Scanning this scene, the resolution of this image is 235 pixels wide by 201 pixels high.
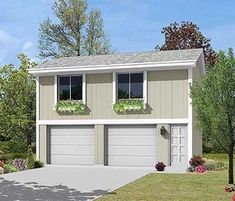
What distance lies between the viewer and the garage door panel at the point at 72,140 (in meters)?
27.4

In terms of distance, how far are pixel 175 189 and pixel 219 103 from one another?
139 inches

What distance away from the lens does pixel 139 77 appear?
1041 inches

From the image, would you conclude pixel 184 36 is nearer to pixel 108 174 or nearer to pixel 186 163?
pixel 186 163

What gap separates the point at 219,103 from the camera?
16.8 metres

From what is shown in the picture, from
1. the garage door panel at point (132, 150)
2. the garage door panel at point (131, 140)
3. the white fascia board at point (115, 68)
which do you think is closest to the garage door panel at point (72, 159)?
the garage door panel at point (132, 150)

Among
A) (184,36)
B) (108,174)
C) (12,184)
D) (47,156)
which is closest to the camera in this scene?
(12,184)

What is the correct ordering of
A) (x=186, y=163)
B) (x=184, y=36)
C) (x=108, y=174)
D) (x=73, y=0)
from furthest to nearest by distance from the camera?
(x=184, y=36) < (x=73, y=0) < (x=186, y=163) < (x=108, y=174)

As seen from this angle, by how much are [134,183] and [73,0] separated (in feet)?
117

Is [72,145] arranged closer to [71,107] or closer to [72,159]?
[72,159]

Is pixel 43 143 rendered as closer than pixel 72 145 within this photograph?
No

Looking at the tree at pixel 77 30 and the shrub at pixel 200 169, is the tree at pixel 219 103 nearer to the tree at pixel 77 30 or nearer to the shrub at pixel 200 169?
the shrub at pixel 200 169

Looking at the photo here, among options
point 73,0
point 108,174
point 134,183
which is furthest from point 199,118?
point 73,0

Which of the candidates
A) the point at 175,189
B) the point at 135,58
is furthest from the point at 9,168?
the point at 175,189

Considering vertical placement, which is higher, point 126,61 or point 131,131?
point 126,61
